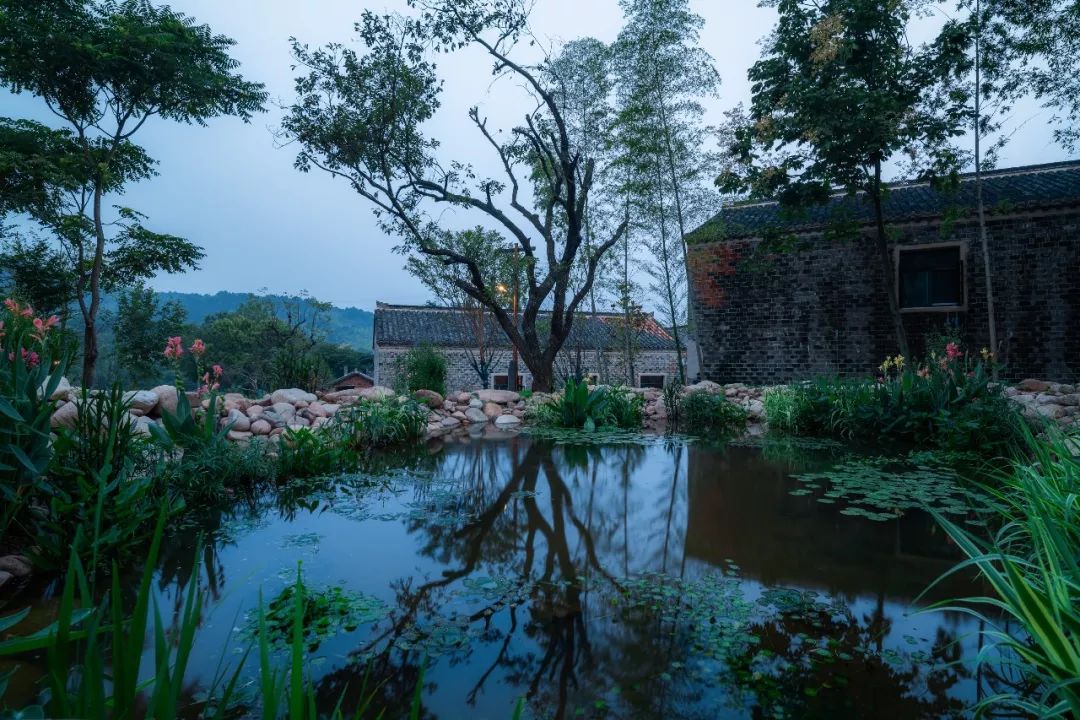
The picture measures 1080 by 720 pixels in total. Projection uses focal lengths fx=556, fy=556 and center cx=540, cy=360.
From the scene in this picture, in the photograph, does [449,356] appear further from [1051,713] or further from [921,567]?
[1051,713]

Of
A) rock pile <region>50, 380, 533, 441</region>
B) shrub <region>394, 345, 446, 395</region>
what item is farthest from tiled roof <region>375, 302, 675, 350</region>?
rock pile <region>50, 380, 533, 441</region>

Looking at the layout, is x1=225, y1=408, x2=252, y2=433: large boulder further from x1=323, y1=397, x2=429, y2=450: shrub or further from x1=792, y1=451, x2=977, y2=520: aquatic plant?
x1=792, y1=451, x2=977, y2=520: aquatic plant

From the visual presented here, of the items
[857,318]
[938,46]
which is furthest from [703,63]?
[857,318]

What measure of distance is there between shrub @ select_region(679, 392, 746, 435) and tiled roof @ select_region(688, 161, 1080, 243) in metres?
4.60

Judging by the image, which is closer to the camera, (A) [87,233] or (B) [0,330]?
(B) [0,330]

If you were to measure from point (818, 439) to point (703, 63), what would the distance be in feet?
26.4

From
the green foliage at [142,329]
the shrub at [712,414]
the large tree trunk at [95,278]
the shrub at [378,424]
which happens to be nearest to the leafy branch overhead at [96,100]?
the large tree trunk at [95,278]

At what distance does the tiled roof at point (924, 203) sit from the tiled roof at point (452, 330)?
4.69m

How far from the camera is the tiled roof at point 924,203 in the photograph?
404 inches

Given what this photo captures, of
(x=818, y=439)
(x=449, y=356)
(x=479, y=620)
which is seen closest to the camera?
(x=479, y=620)

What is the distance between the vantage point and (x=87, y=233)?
10.7 m

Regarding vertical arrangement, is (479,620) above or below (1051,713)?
below

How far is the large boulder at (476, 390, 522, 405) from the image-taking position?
350 inches

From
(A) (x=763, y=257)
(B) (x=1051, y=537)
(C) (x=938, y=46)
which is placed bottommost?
(B) (x=1051, y=537)
